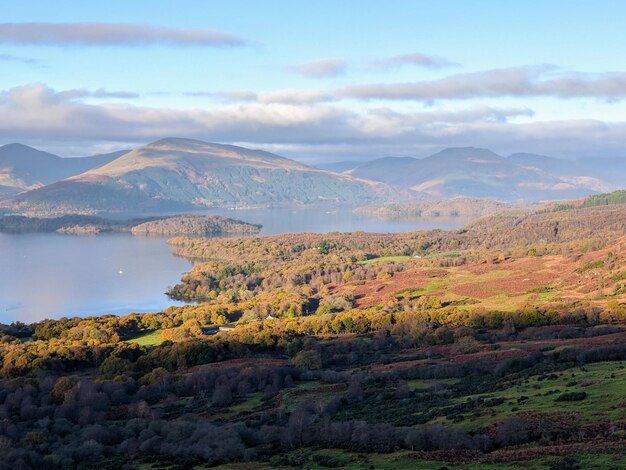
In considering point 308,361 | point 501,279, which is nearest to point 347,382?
point 308,361

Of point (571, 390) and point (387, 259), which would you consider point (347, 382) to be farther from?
point (387, 259)

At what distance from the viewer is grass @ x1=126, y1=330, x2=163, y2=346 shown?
217 feet

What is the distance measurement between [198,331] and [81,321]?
561 inches

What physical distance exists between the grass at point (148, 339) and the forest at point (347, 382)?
0.40 metres

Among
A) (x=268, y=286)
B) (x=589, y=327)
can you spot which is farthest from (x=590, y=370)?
(x=268, y=286)

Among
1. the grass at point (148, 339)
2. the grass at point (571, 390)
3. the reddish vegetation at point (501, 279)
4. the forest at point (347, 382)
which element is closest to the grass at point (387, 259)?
the reddish vegetation at point (501, 279)

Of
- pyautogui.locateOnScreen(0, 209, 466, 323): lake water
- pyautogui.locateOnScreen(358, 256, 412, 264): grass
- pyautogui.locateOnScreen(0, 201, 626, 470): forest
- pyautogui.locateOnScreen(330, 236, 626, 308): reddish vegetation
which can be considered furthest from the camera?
pyautogui.locateOnScreen(358, 256, 412, 264): grass

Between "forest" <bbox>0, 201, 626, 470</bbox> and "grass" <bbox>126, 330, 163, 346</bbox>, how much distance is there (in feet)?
1.30

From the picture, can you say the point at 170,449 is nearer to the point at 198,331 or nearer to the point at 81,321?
the point at 198,331

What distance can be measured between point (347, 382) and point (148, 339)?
32169 millimetres

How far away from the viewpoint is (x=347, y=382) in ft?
135

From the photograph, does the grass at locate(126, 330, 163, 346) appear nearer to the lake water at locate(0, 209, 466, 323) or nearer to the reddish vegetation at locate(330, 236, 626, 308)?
the reddish vegetation at locate(330, 236, 626, 308)

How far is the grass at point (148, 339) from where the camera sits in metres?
66.1

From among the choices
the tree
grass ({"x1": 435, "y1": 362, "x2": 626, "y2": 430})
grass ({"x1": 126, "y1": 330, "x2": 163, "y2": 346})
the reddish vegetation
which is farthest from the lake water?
grass ({"x1": 435, "y1": 362, "x2": 626, "y2": 430})
